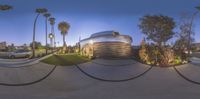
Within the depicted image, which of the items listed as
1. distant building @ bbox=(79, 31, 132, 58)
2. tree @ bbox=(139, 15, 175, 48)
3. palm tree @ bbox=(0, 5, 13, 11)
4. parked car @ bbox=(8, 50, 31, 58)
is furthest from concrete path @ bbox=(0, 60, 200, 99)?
palm tree @ bbox=(0, 5, 13, 11)

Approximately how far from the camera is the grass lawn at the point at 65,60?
5.53 metres

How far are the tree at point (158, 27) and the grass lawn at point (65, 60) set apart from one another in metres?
1.14

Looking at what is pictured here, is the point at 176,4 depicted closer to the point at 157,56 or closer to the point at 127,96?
the point at 127,96

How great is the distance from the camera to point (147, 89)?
5984 millimetres

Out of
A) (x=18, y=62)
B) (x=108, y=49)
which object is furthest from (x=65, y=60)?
(x=108, y=49)

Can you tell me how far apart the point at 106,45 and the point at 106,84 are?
5.37 ft

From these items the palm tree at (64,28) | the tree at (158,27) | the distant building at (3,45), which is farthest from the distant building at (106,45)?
the distant building at (3,45)

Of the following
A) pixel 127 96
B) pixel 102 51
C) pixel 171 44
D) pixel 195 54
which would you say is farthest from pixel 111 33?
pixel 195 54

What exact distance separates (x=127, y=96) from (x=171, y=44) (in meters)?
1.57

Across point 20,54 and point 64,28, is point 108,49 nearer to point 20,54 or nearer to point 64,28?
point 64,28

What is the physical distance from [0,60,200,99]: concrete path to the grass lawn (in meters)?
0.24

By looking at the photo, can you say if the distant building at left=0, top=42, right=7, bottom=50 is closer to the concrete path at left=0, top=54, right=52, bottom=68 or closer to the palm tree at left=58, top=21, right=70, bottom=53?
the concrete path at left=0, top=54, right=52, bottom=68

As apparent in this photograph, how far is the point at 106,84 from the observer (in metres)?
6.37

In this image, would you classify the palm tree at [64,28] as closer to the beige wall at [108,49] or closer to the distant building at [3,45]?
the beige wall at [108,49]
